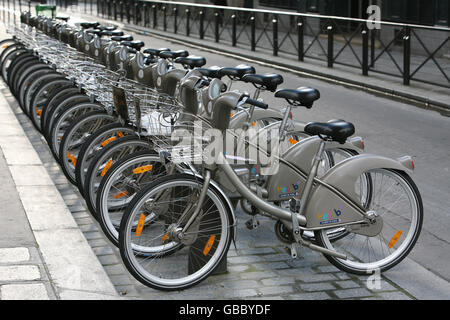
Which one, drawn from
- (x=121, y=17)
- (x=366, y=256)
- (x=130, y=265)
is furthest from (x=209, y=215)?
(x=121, y=17)

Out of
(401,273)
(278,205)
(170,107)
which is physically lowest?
(401,273)

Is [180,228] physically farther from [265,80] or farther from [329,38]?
[329,38]

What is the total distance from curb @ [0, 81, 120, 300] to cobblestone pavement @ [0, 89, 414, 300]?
153 millimetres

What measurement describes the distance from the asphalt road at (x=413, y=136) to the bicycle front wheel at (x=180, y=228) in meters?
1.52

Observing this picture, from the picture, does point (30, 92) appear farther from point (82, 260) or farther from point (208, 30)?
point (208, 30)

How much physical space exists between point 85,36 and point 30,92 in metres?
1.64

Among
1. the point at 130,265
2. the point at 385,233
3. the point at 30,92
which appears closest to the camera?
the point at 130,265

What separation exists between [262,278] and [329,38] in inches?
455

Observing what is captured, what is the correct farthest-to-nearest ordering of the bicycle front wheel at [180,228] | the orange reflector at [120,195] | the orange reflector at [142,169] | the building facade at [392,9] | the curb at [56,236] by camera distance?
the building facade at [392,9] → the orange reflector at [120,195] → the orange reflector at [142,169] → the bicycle front wheel at [180,228] → the curb at [56,236]

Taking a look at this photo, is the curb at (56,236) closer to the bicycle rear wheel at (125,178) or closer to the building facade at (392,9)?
the bicycle rear wheel at (125,178)

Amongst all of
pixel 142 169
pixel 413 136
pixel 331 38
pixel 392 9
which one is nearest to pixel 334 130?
pixel 142 169

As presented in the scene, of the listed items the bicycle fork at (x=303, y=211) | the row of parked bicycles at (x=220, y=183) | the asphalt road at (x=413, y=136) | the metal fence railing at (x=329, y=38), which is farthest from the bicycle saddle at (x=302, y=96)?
the metal fence railing at (x=329, y=38)

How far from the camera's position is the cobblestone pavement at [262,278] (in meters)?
4.64

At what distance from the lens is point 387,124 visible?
33.9ft
